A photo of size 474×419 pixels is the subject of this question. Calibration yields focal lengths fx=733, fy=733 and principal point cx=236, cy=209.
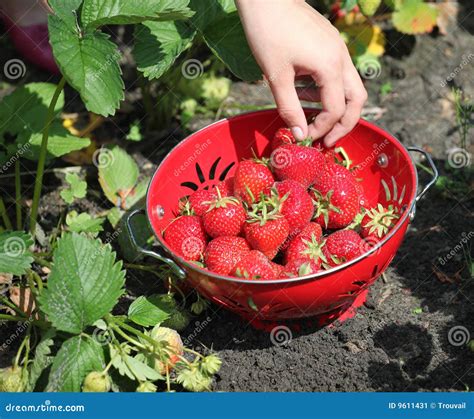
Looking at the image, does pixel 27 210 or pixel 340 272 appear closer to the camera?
pixel 340 272

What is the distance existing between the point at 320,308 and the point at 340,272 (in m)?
0.14

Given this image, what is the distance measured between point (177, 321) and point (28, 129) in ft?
2.50

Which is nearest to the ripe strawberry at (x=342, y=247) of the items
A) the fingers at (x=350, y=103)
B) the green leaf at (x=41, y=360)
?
the fingers at (x=350, y=103)

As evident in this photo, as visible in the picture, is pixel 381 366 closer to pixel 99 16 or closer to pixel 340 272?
pixel 340 272

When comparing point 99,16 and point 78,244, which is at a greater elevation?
point 99,16

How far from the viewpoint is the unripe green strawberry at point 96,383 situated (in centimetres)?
167

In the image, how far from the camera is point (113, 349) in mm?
1751

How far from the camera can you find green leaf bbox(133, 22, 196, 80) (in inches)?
79.4

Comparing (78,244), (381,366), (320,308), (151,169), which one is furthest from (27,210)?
(381,366)
